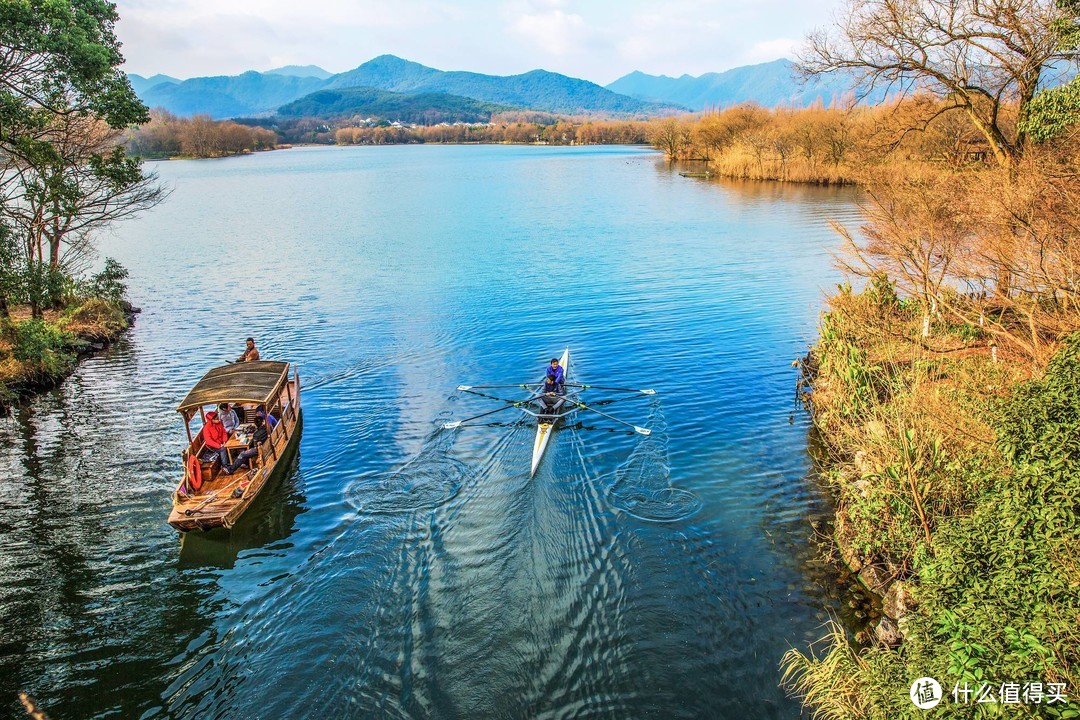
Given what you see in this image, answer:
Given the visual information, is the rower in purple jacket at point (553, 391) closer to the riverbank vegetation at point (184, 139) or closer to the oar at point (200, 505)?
the oar at point (200, 505)

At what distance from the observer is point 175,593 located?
1569 cm

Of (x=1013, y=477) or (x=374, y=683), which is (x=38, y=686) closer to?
(x=374, y=683)

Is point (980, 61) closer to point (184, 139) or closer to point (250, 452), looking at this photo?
point (250, 452)

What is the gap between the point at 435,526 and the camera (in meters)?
17.5

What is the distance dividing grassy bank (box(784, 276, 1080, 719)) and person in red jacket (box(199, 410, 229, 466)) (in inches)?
659

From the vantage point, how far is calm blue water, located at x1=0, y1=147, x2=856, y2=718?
42.5 ft

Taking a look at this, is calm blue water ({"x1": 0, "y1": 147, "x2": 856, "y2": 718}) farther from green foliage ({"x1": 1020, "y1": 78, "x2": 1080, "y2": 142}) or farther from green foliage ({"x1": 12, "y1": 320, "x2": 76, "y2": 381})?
green foliage ({"x1": 1020, "y1": 78, "x2": 1080, "y2": 142})

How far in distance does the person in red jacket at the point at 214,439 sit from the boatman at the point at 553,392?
1050 centimetres

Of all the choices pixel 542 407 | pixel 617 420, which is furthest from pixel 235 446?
pixel 617 420

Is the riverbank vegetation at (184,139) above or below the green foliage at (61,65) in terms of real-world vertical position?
above

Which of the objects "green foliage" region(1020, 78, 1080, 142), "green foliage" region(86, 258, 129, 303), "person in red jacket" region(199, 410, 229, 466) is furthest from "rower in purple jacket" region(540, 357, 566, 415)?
"green foliage" region(86, 258, 129, 303)

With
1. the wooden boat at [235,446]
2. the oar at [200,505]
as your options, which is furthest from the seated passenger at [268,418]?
the oar at [200,505]

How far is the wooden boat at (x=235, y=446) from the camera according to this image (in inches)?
692

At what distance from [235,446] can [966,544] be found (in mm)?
19483
